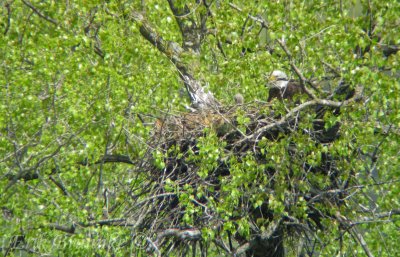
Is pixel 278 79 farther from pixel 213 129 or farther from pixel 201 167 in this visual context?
pixel 201 167

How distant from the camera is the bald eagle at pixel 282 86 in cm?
833

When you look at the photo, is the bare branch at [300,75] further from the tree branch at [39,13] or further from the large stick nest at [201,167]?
the tree branch at [39,13]

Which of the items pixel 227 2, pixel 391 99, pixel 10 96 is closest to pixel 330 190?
pixel 391 99

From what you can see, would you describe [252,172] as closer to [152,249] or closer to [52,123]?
[152,249]

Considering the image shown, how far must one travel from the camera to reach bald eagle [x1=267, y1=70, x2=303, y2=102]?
27.3 ft

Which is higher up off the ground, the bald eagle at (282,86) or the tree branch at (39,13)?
the tree branch at (39,13)

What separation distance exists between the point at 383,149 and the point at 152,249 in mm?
2999

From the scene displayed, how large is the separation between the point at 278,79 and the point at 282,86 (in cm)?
13

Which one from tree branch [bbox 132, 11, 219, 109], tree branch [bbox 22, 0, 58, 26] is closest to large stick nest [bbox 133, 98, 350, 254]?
tree branch [bbox 132, 11, 219, 109]

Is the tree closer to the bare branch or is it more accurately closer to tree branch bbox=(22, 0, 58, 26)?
the bare branch

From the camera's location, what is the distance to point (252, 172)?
767 centimetres

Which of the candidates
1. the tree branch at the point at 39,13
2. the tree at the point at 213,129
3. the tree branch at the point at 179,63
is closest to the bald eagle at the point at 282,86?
the tree at the point at 213,129

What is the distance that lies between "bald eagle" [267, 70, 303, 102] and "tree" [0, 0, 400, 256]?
168 millimetres

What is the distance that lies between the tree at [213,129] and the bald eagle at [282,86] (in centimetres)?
17
